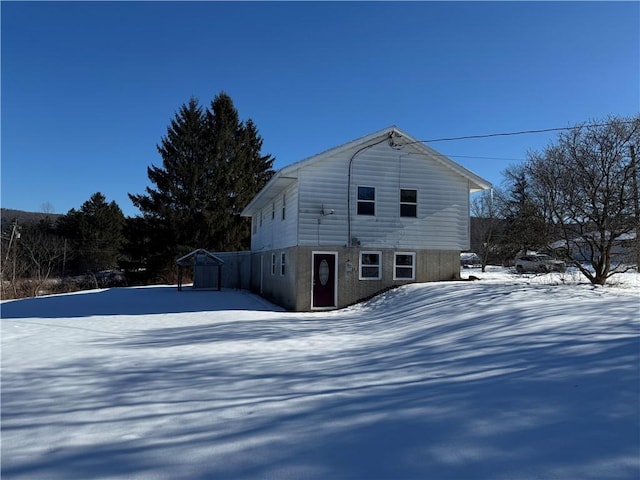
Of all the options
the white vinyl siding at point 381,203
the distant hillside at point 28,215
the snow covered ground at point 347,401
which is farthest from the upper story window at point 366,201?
the distant hillside at point 28,215

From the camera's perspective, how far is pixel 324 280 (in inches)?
624

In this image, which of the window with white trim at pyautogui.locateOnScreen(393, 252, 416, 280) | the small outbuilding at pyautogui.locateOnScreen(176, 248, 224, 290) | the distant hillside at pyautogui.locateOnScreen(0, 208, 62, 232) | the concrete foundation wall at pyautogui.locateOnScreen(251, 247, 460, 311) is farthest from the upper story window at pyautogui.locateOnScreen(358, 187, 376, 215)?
the distant hillside at pyautogui.locateOnScreen(0, 208, 62, 232)

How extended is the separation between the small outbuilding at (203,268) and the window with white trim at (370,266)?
34.9 feet

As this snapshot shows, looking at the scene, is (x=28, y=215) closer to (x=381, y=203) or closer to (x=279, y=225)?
(x=279, y=225)

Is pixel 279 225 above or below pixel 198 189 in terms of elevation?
below

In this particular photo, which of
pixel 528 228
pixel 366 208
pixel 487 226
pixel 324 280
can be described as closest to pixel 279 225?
pixel 324 280

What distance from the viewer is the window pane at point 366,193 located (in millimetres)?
16078

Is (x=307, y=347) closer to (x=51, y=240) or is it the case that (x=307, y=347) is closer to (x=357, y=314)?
(x=357, y=314)

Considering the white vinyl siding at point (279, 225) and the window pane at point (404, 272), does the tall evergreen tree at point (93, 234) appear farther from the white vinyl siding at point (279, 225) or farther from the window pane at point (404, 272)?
the window pane at point (404, 272)

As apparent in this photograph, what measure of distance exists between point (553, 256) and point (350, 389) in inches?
474

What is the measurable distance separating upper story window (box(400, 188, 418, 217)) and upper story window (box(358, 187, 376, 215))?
1102 mm

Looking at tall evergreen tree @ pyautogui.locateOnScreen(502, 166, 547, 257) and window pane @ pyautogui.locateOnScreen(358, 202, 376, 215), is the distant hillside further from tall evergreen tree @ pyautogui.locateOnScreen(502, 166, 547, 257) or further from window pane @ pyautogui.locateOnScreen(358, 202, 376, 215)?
tall evergreen tree @ pyautogui.locateOnScreen(502, 166, 547, 257)

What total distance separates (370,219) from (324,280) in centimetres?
270

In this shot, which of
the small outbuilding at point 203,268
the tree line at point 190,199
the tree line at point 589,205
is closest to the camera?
the tree line at point 589,205
